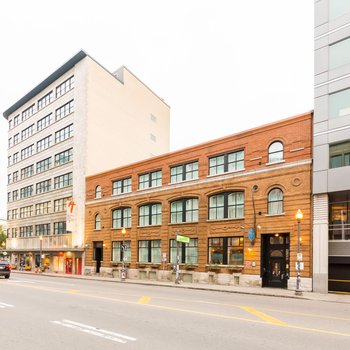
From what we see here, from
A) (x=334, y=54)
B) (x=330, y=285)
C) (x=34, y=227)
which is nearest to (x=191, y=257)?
(x=330, y=285)

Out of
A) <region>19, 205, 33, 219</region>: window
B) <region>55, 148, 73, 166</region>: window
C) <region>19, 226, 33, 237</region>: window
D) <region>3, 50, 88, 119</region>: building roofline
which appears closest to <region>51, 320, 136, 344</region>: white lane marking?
<region>55, 148, 73, 166</region>: window

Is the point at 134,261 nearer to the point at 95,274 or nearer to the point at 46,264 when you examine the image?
the point at 95,274

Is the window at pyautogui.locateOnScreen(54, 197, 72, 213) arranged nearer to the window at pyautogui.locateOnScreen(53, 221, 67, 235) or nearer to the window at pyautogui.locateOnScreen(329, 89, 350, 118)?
the window at pyautogui.locateOnScreen(53, 221, 67, 235)

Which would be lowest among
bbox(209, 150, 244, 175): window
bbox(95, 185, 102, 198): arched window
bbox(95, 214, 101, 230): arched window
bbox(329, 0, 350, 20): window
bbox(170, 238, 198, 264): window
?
bbox(170, 238, 198, 264): window

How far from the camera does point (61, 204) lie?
5550 centimetres

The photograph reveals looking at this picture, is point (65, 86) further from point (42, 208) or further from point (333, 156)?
point (333, 156)

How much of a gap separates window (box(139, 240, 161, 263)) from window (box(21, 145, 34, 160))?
109ft

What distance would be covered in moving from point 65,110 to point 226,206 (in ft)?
107

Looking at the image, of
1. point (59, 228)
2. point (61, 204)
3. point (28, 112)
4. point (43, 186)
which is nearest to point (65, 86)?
point (28, 112)

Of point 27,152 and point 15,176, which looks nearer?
point 27,152

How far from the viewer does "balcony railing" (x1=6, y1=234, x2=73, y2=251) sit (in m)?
52.0

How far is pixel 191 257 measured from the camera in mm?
35531

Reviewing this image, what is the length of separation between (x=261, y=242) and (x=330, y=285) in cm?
548

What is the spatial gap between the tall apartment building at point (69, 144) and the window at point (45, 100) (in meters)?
0.16
